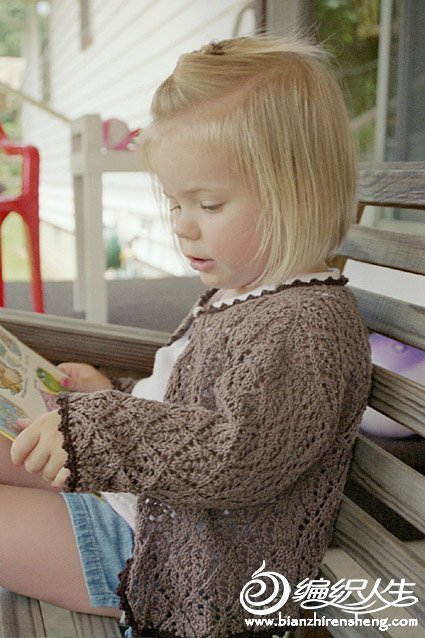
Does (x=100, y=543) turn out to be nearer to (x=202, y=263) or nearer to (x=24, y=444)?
(x=24, y=444)

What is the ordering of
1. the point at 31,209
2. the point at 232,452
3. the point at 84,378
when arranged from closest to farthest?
1. the point at 232,452
2. the point at 84,378
3. the point at 31,209

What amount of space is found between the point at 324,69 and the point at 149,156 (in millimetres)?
243

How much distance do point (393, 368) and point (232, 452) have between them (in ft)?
1.88

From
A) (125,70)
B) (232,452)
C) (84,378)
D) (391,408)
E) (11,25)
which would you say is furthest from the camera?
(11,25)

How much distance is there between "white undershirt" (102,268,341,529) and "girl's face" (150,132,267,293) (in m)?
0.05

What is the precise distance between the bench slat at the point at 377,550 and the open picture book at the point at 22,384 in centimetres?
39

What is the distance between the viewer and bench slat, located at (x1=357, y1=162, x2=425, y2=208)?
0.98 metres

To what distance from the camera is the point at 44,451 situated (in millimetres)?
841

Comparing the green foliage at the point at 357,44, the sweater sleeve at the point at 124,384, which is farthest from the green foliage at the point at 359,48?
the sweater sleeve at the point at 124,384

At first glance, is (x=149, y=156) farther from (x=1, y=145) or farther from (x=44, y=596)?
(x=1, y=145)

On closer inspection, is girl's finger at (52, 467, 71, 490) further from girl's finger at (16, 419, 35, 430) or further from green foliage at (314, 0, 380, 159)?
green foliage at (314, 0, 380, 159)

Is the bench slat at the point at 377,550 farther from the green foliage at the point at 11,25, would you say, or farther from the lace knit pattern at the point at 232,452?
the green foliage at the point at 11,25

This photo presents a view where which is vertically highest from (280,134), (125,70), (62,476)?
(125,70)

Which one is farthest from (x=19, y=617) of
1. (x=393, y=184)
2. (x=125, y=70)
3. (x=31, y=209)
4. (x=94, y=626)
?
(x=125, y=70)
